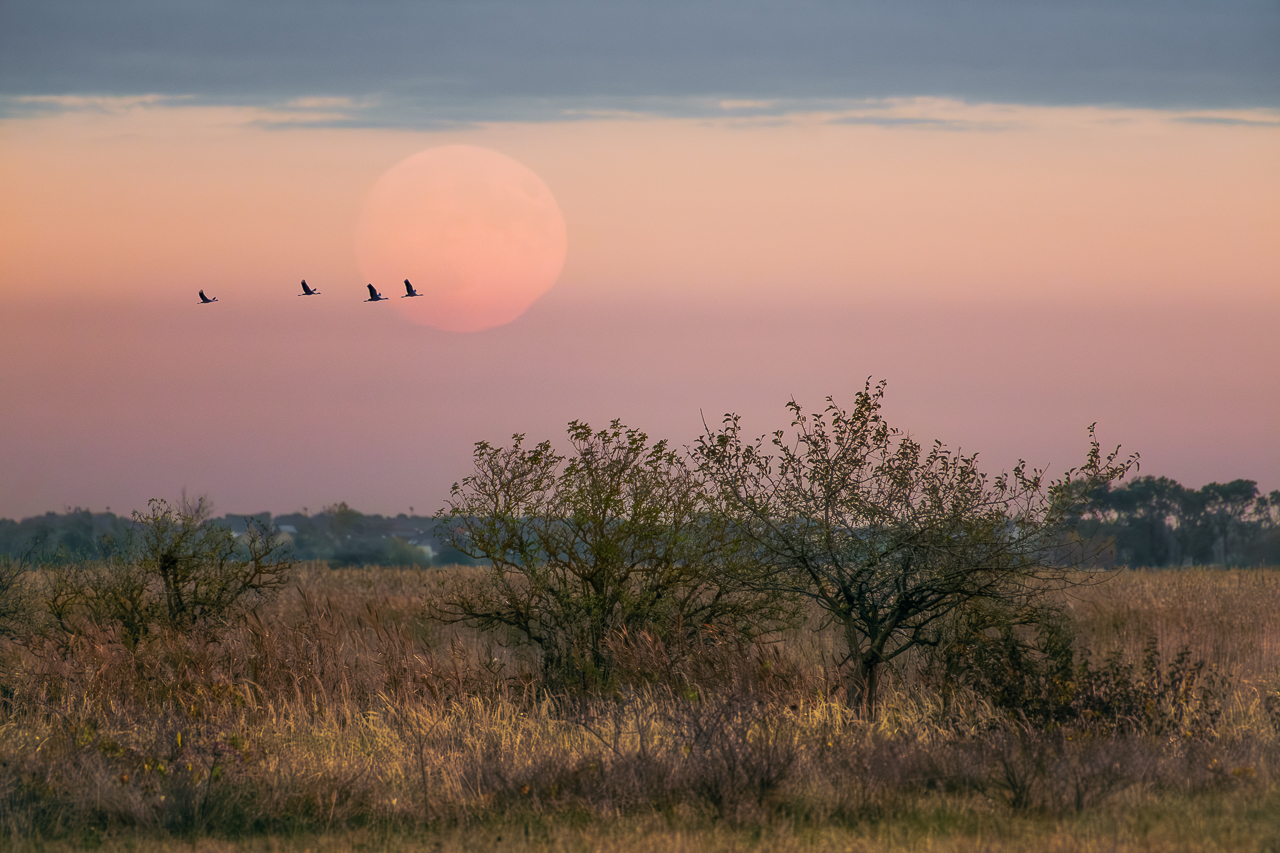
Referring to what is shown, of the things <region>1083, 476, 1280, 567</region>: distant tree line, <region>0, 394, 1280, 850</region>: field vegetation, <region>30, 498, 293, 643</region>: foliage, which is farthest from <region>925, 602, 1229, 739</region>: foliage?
<region>1083, 476, 1280, 567</region>: distant tree line

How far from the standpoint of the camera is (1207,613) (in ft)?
84.1

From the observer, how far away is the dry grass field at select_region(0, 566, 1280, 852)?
924cm

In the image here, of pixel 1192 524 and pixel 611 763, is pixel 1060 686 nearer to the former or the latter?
pixel 611 763

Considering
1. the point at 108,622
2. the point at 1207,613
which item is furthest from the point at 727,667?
the point at 1207,613

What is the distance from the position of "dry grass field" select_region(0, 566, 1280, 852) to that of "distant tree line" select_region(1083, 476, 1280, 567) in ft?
267

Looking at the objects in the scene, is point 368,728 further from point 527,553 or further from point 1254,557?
point 1254,557

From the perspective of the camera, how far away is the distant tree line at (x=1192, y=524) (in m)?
89.4

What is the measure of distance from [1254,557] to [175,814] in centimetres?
9325

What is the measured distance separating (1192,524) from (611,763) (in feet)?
300

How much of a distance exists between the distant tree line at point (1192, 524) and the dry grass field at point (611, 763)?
8132cm

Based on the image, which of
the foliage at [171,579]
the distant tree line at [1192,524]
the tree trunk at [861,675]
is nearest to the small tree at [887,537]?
the tree trunk at [861,675]

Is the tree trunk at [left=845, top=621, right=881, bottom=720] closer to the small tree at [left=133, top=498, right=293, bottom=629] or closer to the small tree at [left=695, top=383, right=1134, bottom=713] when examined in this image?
the small tree at [left=695, top=383, right=1134, bottom=713]

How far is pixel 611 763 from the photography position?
1055 centimetres

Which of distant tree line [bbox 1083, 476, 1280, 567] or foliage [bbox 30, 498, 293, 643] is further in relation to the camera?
distant tree line [bbox 1083, 476, 1280, 567]
